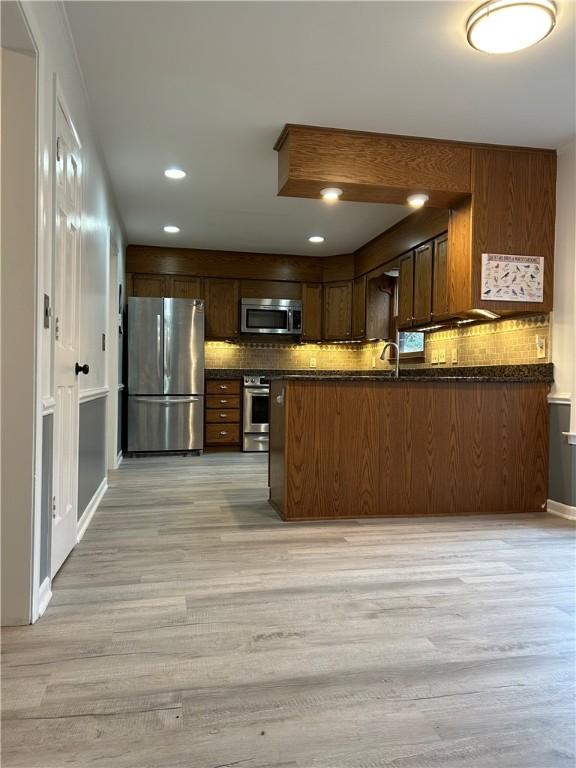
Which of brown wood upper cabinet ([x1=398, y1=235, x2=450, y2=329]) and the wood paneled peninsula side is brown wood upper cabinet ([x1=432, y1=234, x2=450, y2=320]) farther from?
the wood paneled peninsula side

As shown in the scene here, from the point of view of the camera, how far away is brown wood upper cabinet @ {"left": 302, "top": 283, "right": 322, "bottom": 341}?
6.85 metres

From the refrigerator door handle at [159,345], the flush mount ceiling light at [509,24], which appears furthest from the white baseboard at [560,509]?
the refrigerator door handle at [159,345]

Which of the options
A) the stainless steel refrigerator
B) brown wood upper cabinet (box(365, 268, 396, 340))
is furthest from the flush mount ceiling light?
the stainless steel refrigerator

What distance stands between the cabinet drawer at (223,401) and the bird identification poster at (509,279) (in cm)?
362

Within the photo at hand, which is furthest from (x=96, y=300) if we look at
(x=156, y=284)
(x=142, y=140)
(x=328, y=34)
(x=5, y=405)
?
(x=156, y=284)

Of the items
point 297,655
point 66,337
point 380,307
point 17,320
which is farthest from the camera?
point 380,307

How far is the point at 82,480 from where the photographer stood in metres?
2.99

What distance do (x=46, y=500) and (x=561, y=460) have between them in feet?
10.1

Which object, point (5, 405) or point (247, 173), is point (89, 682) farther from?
point (247, 173)

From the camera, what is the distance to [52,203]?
2053 mm

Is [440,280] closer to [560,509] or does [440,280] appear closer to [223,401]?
[560,509]

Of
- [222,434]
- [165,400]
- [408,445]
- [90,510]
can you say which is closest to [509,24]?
[408,445]

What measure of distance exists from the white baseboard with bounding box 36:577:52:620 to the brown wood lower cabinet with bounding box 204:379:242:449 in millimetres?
4365

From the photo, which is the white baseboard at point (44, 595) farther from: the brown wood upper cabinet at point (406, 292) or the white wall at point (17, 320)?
the brown wood upper cabinet at point (406, 292)
